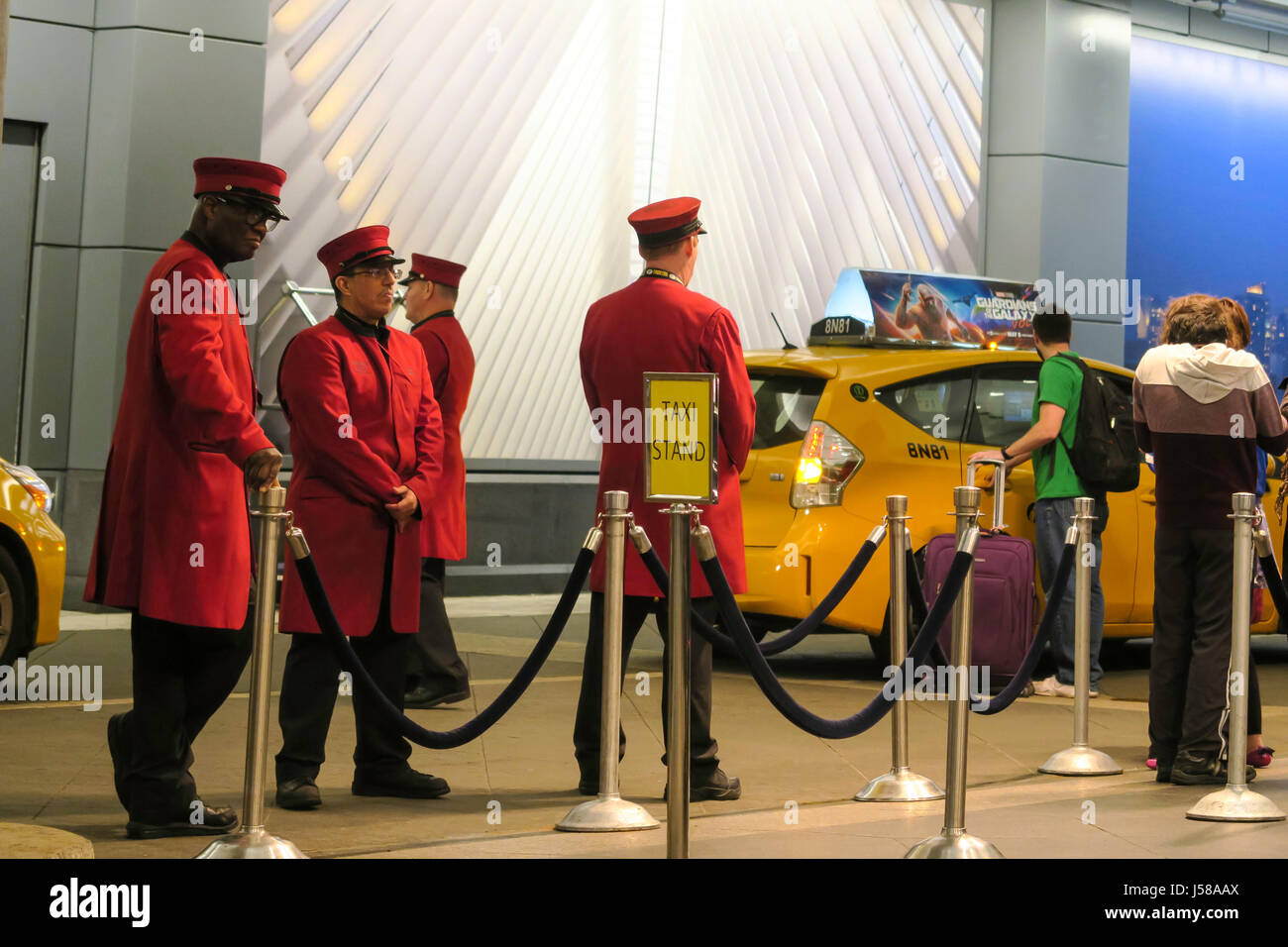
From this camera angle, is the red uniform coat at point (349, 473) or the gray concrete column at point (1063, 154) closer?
the red uniform coat at point (349, 473)

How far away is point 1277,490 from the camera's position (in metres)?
9.64

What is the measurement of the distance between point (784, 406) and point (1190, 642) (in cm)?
276

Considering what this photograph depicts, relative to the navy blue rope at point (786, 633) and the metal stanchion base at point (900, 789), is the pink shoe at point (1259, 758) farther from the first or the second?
the navy blue rope at point (786, 633)

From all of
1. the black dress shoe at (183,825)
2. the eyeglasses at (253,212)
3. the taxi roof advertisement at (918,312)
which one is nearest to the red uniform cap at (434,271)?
the taxi roof advertisement at (918,312)

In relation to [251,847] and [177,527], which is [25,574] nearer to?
[177,527]

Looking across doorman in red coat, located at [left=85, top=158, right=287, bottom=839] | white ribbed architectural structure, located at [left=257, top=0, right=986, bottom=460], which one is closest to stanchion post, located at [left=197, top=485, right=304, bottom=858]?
doorman in red coat, located at [left=85, top=158, right=287, bottom=839]

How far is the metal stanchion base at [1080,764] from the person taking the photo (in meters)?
6.50

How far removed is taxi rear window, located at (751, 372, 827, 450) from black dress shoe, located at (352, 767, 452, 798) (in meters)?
3.27

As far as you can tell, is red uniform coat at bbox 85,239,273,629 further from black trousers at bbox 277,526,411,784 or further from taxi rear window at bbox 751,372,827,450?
taxi rear window at bbox 751,372,827,450

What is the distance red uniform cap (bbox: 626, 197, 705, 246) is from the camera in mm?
5887

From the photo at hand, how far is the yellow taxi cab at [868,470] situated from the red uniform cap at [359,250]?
310 centimetres

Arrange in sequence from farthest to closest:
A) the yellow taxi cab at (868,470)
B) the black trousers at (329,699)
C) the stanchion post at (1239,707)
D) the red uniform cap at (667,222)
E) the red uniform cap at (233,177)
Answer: the yellow taxi cab at (868,470) → the red uniform cap at (667,222) → the stanchion post at (1239,707) → the black trousers at (329,699) → the red uniform cap at (233,177)
